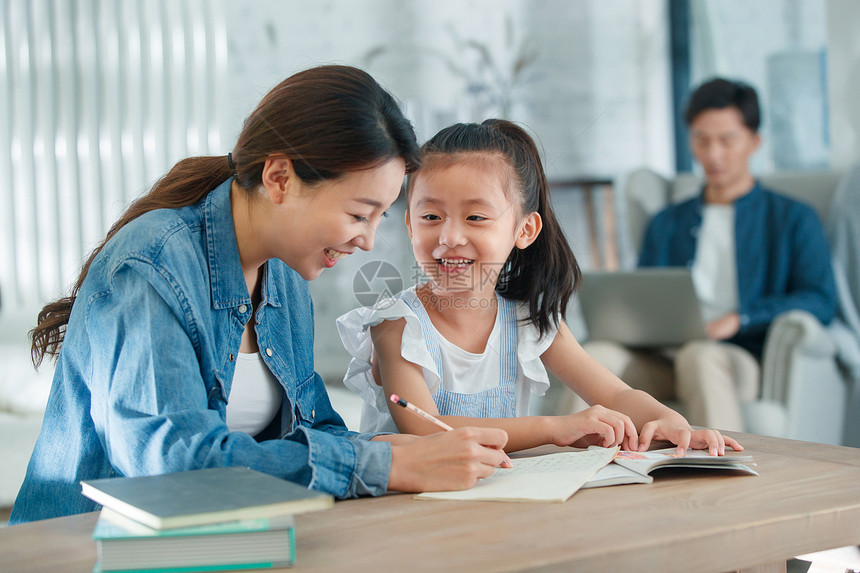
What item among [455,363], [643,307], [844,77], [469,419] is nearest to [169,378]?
[469,419]

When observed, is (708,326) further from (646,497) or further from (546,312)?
(646,497)

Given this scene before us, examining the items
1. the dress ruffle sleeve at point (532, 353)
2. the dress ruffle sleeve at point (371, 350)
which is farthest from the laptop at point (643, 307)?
the dress ruffle sleeve at point (371, 350)

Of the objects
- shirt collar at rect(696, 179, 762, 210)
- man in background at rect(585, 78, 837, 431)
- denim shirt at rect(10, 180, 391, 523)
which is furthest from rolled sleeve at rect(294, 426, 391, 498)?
shirt collar at rect(696, 179, 762, 210)

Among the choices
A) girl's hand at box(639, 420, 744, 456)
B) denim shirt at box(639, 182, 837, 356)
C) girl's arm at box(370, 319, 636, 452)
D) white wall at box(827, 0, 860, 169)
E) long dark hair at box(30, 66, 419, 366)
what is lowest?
girl's hand at box(639, 420, 744, 456)

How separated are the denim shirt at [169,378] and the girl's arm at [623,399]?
363 mm

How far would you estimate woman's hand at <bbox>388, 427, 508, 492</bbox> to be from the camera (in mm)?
719

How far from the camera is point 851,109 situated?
2693 millimetres

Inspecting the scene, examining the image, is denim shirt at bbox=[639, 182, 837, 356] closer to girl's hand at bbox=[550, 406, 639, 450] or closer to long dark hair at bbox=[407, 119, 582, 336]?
long dark hair at bbox=[407, 119, 582, 336]

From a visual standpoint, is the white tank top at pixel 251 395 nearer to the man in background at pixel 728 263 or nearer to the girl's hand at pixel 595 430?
the girl's hand at pixel 595 430

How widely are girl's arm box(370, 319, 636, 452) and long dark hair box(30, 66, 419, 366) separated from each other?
0.89 ft

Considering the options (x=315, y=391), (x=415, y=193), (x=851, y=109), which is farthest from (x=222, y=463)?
(x=851, y=109)

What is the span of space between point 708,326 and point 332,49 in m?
2.04

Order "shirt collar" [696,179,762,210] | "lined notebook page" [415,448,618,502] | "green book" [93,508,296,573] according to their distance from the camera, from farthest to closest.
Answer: "shirt collar" [696,179,762,210], "lined notebook page" [415,448,618,502], "green book" [93,508,296,573]

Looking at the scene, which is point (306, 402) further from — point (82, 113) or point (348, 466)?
point (82, 113)
